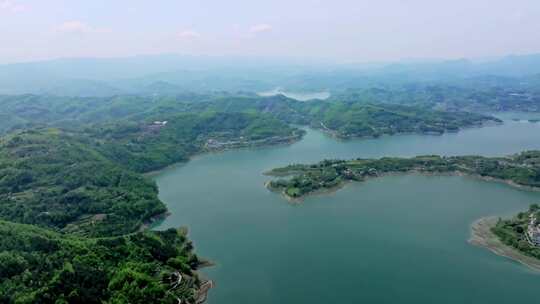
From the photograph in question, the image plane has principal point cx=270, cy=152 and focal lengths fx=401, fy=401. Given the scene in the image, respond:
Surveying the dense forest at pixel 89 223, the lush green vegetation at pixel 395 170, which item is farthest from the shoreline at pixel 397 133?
the lush green vegetation at pixel 395 170

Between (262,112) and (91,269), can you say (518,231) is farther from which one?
(262,112)

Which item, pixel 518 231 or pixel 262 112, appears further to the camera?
pixel 262 112

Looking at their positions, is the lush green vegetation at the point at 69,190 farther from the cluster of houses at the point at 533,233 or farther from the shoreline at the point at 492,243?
the cluster of houses at the point at 533,233

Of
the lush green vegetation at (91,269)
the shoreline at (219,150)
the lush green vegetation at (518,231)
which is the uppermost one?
the lush green vegetation at (91,269)

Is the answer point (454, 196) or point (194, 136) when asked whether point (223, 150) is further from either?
point (454, 196)

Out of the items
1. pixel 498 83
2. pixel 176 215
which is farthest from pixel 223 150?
pixel 498 83

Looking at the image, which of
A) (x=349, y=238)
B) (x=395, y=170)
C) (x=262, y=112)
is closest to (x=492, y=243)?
(x=349, y=238)

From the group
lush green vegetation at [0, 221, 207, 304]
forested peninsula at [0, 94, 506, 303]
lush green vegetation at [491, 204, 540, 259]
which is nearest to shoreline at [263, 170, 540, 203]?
lush green vegetation at [491, 204, 540, 259]
